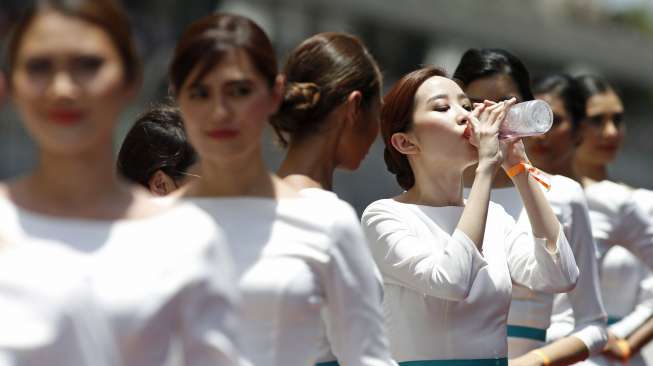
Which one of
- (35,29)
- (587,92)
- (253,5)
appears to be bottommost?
(253,5)

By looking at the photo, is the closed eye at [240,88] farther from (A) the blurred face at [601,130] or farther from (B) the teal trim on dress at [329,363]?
(A) the blurred face at [601,130]

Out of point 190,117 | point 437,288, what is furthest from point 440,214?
Result: point 190,117

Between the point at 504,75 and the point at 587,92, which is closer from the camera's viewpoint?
the point at 504,75

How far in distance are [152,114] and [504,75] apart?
4.35ft

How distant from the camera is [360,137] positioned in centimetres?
522

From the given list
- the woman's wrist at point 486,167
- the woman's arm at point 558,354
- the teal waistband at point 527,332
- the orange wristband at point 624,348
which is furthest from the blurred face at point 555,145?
the woman's wrist at point 486,167

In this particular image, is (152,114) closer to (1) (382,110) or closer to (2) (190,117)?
(1) (382,110)

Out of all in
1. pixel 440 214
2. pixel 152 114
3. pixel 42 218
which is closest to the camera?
pixel 42 218

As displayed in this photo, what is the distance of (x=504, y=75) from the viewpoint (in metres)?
6.30

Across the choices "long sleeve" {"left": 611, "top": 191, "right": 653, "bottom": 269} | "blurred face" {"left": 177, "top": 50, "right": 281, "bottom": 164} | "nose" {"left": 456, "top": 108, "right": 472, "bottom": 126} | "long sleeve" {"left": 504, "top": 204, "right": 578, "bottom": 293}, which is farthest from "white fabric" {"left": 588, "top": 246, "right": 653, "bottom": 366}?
"blurred face" {"left": 177, "top": 50, "right": 281, "bottom": 164}

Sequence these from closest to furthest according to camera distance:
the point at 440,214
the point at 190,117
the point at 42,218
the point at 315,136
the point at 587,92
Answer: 1. the point at 42,218
2. the point at 190,117
3. the point at 315,136
4. the point at 440,214
5. the point at 587,92

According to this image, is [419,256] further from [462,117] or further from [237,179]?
[237,179]

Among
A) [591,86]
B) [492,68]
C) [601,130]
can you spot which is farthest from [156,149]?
[591,86]

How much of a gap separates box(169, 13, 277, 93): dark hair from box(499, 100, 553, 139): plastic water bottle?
4.70 feet
